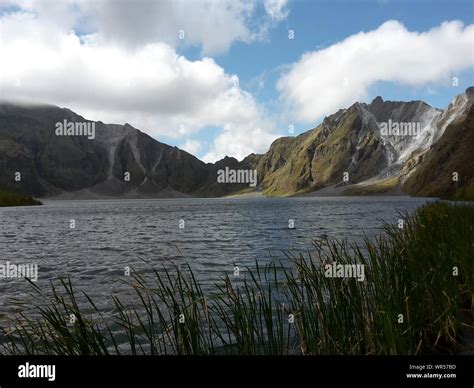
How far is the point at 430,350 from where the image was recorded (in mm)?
7301

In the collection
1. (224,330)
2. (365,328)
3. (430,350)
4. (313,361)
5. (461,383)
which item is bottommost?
(224,330)

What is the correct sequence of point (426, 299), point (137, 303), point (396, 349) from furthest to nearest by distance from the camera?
point (137, 303)
point (426, 299)
point (396, 349)

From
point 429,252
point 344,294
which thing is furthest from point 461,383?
point 429,252

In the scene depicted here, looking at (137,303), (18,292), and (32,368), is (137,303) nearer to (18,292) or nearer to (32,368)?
(18,292)

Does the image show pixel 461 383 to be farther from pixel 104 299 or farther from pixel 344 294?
pixel 104 299

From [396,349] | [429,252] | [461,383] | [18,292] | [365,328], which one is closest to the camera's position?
[461,383]

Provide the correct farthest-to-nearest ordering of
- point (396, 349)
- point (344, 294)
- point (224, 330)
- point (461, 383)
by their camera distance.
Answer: point (224, 330) < point (344, 294) < point (396, 349) < point (461, 383)

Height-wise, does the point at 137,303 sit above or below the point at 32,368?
below

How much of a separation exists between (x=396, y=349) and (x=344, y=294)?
1.72 m

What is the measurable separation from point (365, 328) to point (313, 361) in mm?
3419

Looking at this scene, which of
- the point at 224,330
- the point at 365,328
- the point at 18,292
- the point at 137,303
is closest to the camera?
the point at 365,328

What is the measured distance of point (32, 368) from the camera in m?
3.64

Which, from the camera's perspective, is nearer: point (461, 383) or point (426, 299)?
point (461, 383)

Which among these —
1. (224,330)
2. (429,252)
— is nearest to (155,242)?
(224,330)
